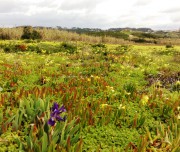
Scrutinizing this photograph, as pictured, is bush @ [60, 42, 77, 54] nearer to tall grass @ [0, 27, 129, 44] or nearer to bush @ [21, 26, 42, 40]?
bush @ [21, 26, 42, 40]

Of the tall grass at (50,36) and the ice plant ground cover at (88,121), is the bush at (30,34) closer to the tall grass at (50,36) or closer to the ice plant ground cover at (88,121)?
the tall grass at (50,36)

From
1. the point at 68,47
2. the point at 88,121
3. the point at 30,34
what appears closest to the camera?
the point at 88,121

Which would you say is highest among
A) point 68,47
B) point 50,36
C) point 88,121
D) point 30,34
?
point 30,34

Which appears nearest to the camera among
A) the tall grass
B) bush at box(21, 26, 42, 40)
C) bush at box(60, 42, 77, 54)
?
bush at box(60, 42, 77, 54)

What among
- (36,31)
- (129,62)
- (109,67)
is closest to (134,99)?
(109,67)

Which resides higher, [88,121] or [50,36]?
[50,36]

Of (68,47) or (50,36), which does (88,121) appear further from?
(50,36)

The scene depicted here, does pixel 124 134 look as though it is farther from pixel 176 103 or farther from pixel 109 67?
pixel 109 67

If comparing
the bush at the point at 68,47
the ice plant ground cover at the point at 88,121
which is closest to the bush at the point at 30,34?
the bush at the point at 68,47

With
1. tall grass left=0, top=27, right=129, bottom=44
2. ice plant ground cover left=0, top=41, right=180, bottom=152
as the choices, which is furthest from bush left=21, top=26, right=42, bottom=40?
ice plant ground cover left=0, top=41, right=180, bottom=152

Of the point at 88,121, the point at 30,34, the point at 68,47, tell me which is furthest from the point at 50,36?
the point at 88,121

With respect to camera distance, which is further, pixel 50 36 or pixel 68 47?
pixel 50 36

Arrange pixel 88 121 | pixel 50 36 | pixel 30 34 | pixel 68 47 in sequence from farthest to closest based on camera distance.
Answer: pixel 50 36, pixel 30 34, pixel 68 47, pixel 88 121

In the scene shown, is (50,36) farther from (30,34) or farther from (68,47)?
(68,47)
